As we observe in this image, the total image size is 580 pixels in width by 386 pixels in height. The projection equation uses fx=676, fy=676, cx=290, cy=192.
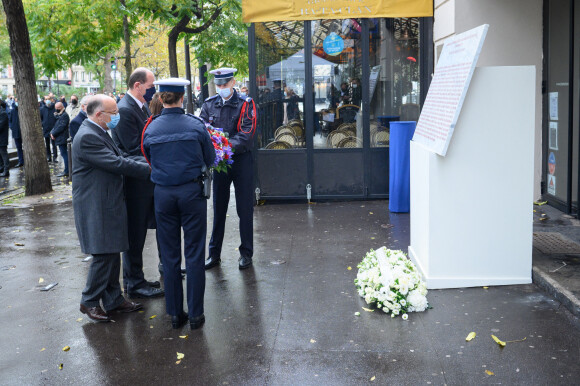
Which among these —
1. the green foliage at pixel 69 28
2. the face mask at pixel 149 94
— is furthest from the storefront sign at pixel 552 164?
the green foliage at pixel 69 28

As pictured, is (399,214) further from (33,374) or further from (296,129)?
(33,374)

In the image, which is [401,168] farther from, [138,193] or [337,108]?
[138,193]

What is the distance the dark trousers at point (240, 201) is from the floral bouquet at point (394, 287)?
1675 millimetres

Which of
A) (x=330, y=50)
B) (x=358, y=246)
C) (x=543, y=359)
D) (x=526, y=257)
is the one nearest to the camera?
(x=543, y=359)

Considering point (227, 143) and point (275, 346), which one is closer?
point (275, 346)

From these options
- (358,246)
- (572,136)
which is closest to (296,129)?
(358,246)

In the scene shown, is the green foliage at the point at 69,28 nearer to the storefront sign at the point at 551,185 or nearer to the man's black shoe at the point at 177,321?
the storefront sign at the point at 551,185

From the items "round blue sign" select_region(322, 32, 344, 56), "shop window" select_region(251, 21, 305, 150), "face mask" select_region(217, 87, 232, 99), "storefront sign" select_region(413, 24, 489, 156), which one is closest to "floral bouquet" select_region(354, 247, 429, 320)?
"storefront sign" select_region(413, 24, 489, 156)

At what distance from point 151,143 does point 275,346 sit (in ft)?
5.92

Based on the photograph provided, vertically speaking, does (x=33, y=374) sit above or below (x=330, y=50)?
below

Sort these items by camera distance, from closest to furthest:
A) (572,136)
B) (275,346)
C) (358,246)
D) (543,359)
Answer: (543,359) < (275,346) < (358,246) < (572,136)

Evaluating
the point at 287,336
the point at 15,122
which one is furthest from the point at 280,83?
the point at 15,122

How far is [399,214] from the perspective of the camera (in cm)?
977

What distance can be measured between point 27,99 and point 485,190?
992 cm
